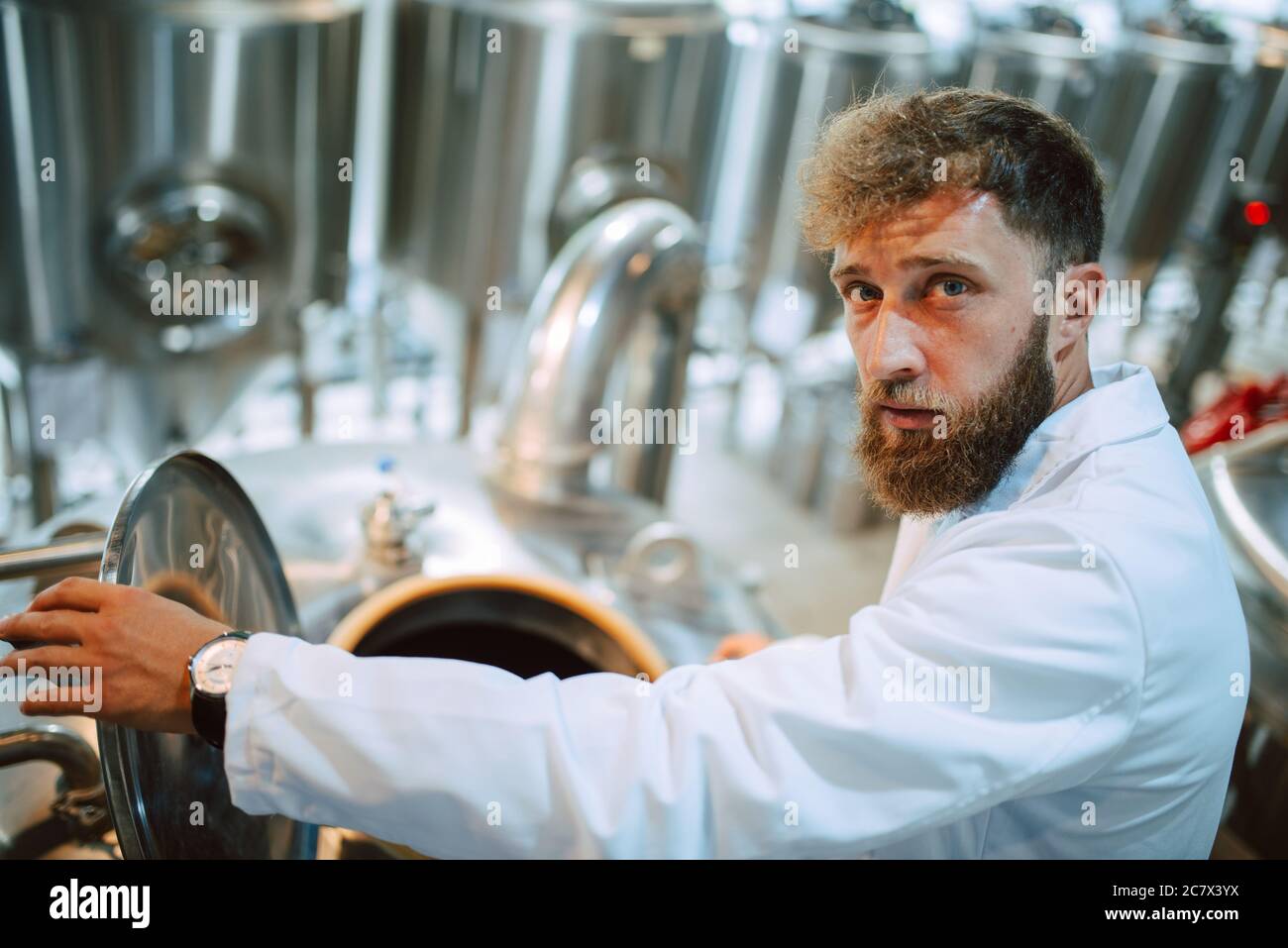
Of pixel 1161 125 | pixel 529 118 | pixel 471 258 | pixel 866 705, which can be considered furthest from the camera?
pixel 1161 125

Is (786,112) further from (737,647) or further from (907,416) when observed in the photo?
(907,416)

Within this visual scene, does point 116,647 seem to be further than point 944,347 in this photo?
No

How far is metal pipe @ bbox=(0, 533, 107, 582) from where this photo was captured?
1.10 metres

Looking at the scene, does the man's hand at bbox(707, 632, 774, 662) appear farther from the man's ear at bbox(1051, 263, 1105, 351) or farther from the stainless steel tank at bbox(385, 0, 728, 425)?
the stainless steel tank at bbox(385, 0, 728, 425)

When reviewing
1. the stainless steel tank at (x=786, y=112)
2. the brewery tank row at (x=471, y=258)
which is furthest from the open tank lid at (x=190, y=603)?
the stainless steel tank at (x=786, y=112)

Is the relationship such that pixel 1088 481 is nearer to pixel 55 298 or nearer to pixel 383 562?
pixel 383 562

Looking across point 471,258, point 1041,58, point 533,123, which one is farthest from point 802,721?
point 1041,58

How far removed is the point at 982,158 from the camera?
1067 millimetres

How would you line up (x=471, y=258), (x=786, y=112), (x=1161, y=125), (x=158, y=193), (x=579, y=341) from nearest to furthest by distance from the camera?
(x=579, y=341)
(x=158, y=193)
(x=471, y=258)
(x=786, y=112)
(x=1161, y=125)

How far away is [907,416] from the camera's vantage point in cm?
117

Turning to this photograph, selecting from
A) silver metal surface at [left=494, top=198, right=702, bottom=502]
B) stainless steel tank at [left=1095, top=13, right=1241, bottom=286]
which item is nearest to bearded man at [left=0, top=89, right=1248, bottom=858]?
silver metal surface at [left=494, top=198, right=702, bottom=502]

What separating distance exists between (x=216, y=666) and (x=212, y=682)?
0.05ft

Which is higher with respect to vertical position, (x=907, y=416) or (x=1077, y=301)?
(x=1077, y=301)

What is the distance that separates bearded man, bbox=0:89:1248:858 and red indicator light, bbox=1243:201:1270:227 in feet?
12.7
